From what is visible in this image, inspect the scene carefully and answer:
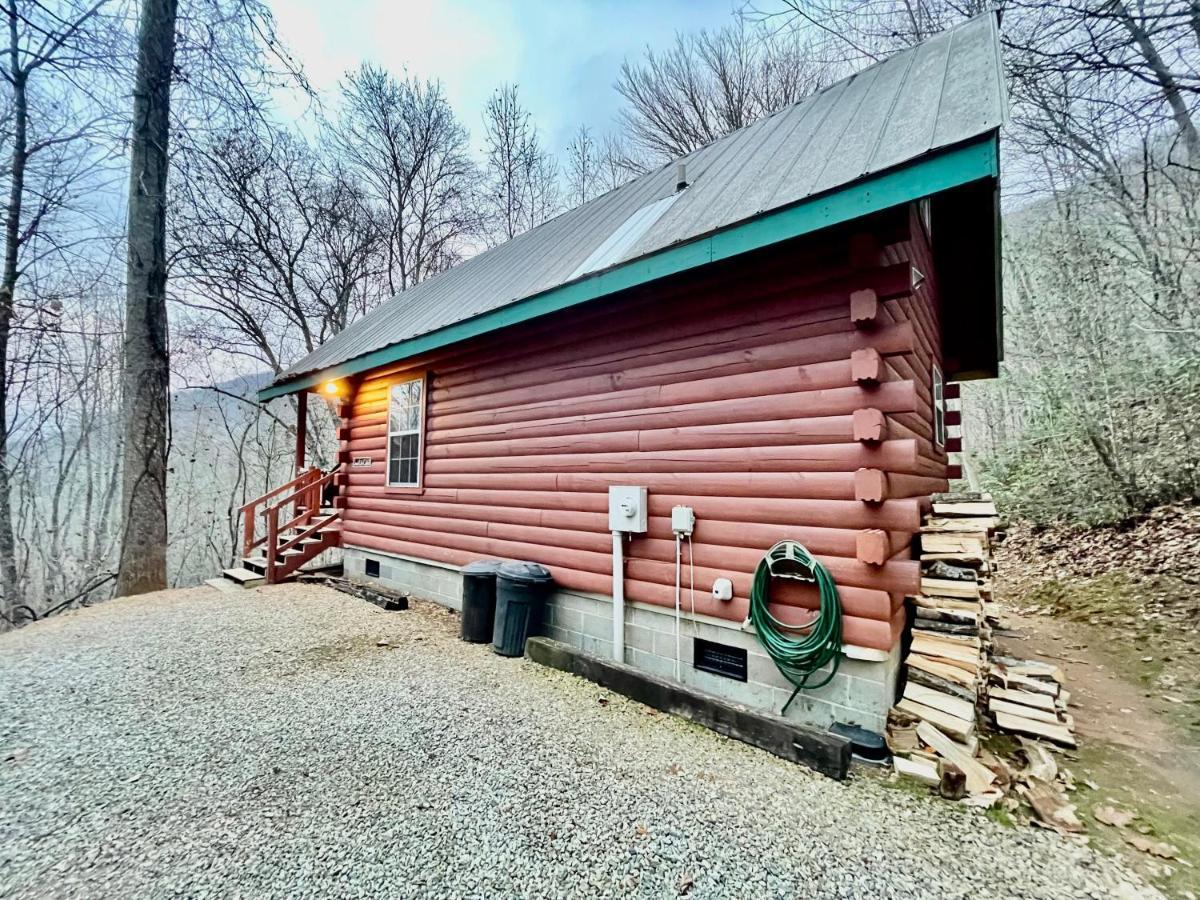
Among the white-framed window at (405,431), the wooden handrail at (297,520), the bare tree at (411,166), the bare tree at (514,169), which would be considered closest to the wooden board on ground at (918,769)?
the white-framed window at (405,431)

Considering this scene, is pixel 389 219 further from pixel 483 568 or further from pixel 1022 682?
pixel 1022 682

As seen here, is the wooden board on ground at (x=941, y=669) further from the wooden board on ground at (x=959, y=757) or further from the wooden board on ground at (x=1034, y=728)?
the wooden board on ground at (x=1034, y=728)

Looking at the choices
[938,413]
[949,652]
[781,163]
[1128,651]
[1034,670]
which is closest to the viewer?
[949,652]

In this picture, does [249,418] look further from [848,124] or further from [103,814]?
[848,124]

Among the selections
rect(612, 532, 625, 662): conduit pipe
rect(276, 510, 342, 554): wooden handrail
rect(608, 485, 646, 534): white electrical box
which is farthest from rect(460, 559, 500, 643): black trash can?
rect(276, 510, 342, 554): wooden handrail

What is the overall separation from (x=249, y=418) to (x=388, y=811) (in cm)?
1398

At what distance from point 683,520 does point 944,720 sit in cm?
184

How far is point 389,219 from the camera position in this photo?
1457cm

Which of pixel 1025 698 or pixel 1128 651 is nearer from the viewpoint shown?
pixel 1025 698

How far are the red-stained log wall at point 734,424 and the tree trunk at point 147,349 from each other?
16.3 ft

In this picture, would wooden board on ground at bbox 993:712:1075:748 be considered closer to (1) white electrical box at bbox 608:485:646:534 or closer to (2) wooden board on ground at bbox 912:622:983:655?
(2) wooden board on ground at bbox 912:622:983:655

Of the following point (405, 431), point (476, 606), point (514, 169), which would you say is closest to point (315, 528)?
point (405, 431)

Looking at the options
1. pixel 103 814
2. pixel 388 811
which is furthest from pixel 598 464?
pixel 103 814

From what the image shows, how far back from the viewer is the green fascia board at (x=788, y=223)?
2267mm
